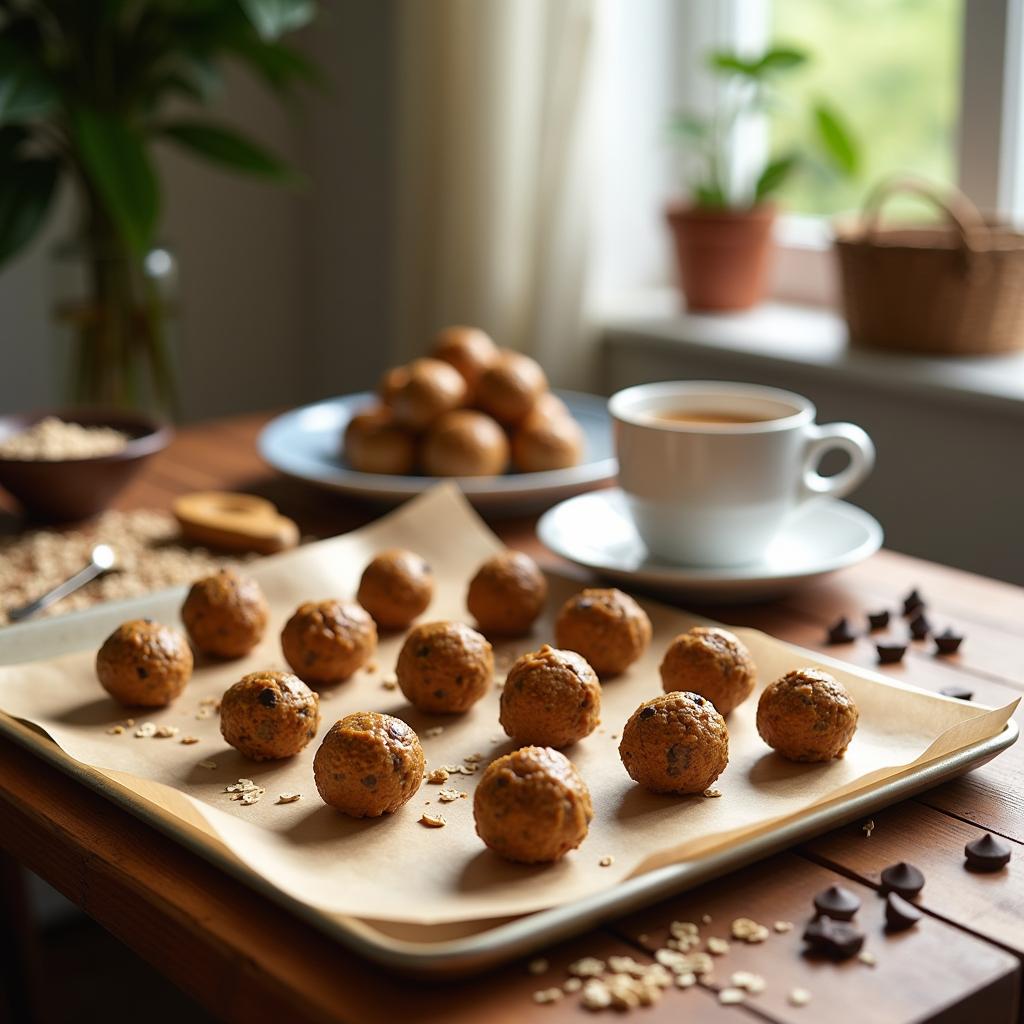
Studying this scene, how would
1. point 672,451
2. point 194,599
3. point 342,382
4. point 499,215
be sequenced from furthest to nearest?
point 342,382, point 499,215, point 672,451, point 194,599

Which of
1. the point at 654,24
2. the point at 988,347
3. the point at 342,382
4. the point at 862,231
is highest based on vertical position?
the point at 654,24

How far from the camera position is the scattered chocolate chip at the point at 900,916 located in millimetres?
655

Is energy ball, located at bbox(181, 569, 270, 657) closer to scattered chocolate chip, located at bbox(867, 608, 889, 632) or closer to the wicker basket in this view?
scattered chocolate chip, located at bbox(867, 608, 889, 632)

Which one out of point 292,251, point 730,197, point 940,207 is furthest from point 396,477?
point 292,251

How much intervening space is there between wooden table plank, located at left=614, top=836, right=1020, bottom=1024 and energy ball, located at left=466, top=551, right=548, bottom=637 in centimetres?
36

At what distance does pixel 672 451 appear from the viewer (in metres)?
1.11

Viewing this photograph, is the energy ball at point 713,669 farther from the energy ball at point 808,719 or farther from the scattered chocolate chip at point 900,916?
the scattered chocolate chip at point 900,916

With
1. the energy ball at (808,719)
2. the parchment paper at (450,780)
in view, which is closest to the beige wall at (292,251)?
the parchment paper at (450,780)

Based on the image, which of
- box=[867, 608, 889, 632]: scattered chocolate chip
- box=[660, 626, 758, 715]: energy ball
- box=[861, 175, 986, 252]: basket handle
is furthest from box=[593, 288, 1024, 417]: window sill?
box=[660, 626, 758, 715]: energy ball

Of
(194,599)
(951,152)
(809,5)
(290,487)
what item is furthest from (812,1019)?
(809,5)

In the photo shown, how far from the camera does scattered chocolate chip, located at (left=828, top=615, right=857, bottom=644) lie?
41.1 inches

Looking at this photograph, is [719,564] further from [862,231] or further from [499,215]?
[499,215]

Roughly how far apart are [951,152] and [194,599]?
4.71ft

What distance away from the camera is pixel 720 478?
1.11 m
